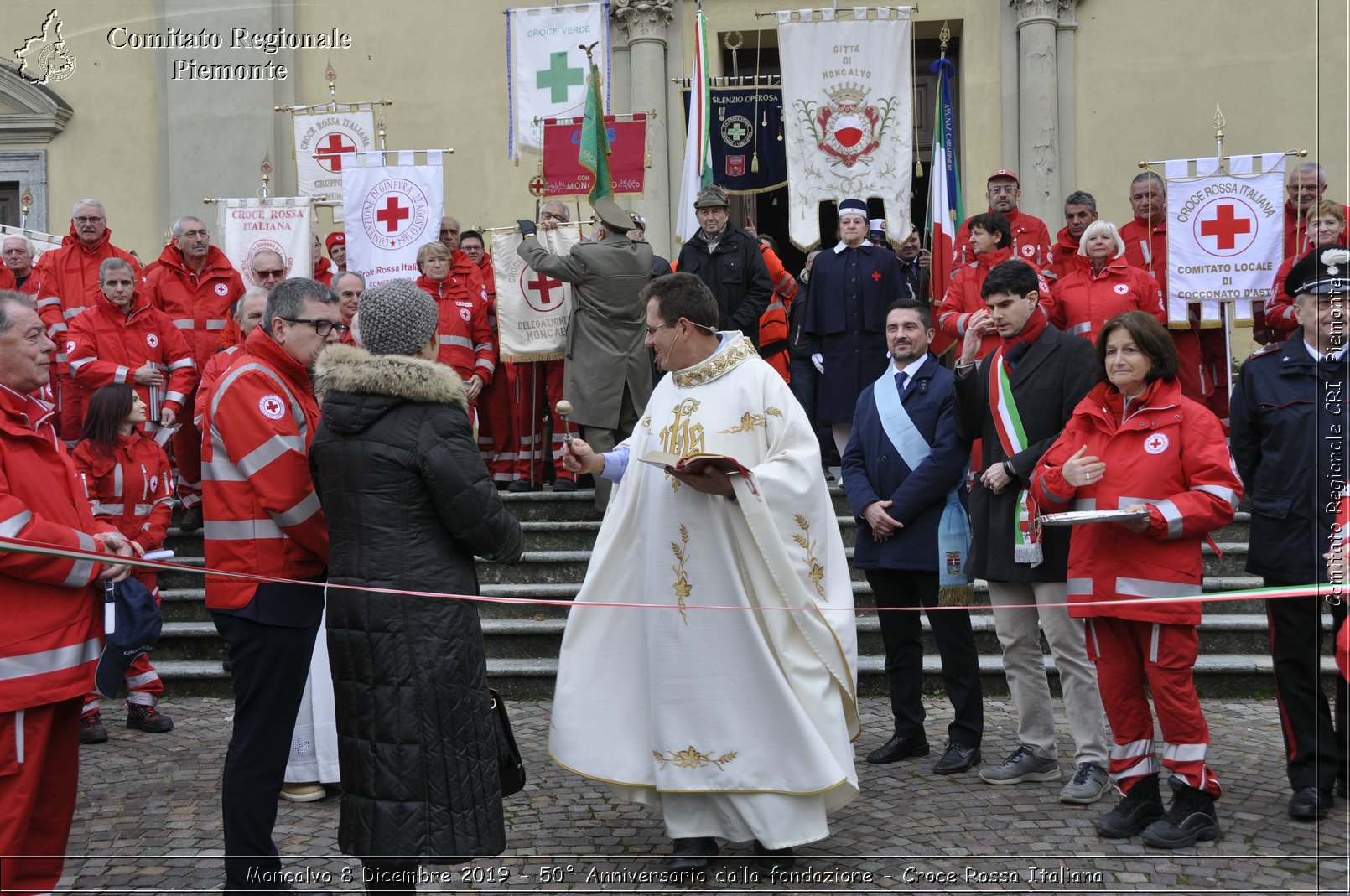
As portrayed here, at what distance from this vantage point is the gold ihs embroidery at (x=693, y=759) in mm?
4465

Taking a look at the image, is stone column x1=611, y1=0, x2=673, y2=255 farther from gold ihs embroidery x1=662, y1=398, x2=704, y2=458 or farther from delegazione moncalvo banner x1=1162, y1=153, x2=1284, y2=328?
gold ihs embroidery x1=662, y1=398, x2=704, y2=458

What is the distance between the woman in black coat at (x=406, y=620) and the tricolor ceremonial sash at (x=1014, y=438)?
2418mm

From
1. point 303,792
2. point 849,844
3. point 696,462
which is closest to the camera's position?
point 696,462

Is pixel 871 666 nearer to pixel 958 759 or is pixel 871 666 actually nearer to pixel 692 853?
pixel 958 759

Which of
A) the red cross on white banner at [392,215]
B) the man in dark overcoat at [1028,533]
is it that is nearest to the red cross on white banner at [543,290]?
the red cross on white banner at [392,215]

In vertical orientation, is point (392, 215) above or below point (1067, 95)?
below

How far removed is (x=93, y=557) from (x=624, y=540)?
1862 mm

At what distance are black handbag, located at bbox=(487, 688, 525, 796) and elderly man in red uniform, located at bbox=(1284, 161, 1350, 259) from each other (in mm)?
5986

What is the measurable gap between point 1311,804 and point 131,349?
292 inches

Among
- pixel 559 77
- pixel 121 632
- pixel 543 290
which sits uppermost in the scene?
pixel 559 77

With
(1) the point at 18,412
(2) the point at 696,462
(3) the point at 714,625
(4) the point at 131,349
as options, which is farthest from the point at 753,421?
(4) the point at 131,349

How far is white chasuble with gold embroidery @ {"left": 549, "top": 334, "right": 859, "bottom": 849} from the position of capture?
4.47 metres

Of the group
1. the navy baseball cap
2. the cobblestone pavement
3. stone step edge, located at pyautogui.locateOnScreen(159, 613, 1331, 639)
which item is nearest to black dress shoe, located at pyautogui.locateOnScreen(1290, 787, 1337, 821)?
the cobblestone pavement

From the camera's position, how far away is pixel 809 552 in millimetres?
4672
